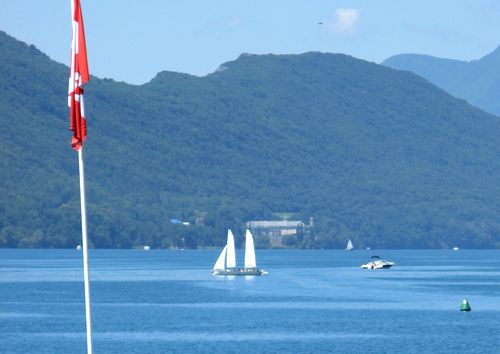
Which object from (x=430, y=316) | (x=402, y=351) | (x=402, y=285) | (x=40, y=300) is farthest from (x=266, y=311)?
(x=402, y=285)

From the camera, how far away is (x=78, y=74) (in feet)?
128

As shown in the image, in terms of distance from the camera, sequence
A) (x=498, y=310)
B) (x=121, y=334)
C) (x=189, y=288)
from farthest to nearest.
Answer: (x=189, y=288), (x=498, y=310), (x=121, y=334)

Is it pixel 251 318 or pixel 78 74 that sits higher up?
pixel 78 74

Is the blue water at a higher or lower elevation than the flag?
lower

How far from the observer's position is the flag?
3856 centimetres

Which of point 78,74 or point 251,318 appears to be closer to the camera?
point 78,74

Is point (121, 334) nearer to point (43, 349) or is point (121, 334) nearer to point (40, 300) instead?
point (43, 349)

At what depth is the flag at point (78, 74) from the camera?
38.6 m

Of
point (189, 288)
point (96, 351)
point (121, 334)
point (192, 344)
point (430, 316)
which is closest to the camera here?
point (96, 351)

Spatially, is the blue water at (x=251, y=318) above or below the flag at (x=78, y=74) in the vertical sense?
below

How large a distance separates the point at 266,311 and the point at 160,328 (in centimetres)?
2262

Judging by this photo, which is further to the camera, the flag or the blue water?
the blue water

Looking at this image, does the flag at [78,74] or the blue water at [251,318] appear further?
the blue water at [251,318]

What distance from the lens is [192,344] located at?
98.2m
